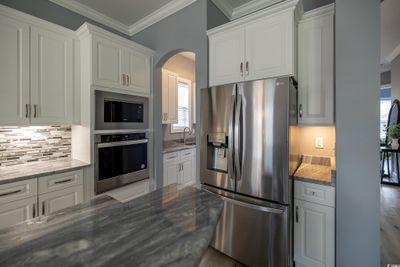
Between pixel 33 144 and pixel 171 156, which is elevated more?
pixel 33 144

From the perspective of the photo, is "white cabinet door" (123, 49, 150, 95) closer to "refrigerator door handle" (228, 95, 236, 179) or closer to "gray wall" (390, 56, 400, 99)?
"refrigerator door handle" (228, 95, 236, 179)

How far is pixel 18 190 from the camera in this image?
173 cm

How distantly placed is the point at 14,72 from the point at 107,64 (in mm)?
849

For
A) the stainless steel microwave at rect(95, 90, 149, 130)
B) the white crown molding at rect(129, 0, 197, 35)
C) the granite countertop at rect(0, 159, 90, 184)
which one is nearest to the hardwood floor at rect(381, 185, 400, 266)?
the stainless steel microwave at rect(95, 90, 149, 130)

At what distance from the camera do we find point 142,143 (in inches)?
105

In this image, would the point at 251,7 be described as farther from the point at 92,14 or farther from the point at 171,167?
the point at 171,167

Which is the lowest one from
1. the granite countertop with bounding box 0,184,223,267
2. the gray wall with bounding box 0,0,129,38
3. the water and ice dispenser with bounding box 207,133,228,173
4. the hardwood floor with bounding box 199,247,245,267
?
the hardwood floor with bounding box 199,247,245,267

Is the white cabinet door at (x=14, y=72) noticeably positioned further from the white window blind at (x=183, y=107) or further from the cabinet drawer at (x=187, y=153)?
the white window blind at (x=183, y=107)

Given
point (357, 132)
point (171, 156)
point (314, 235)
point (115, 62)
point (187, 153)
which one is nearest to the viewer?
point (357, 132)

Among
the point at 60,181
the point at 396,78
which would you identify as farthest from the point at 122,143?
the point at 396,78

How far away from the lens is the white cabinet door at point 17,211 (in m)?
1.66

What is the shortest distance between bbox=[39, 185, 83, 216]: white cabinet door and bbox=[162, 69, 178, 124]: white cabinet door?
189 cm

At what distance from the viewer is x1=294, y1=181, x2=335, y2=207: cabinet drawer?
1628mm

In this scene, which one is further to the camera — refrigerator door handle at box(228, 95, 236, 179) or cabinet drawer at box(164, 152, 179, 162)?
cabinet drawer at box(164, 152, 179, 162)
